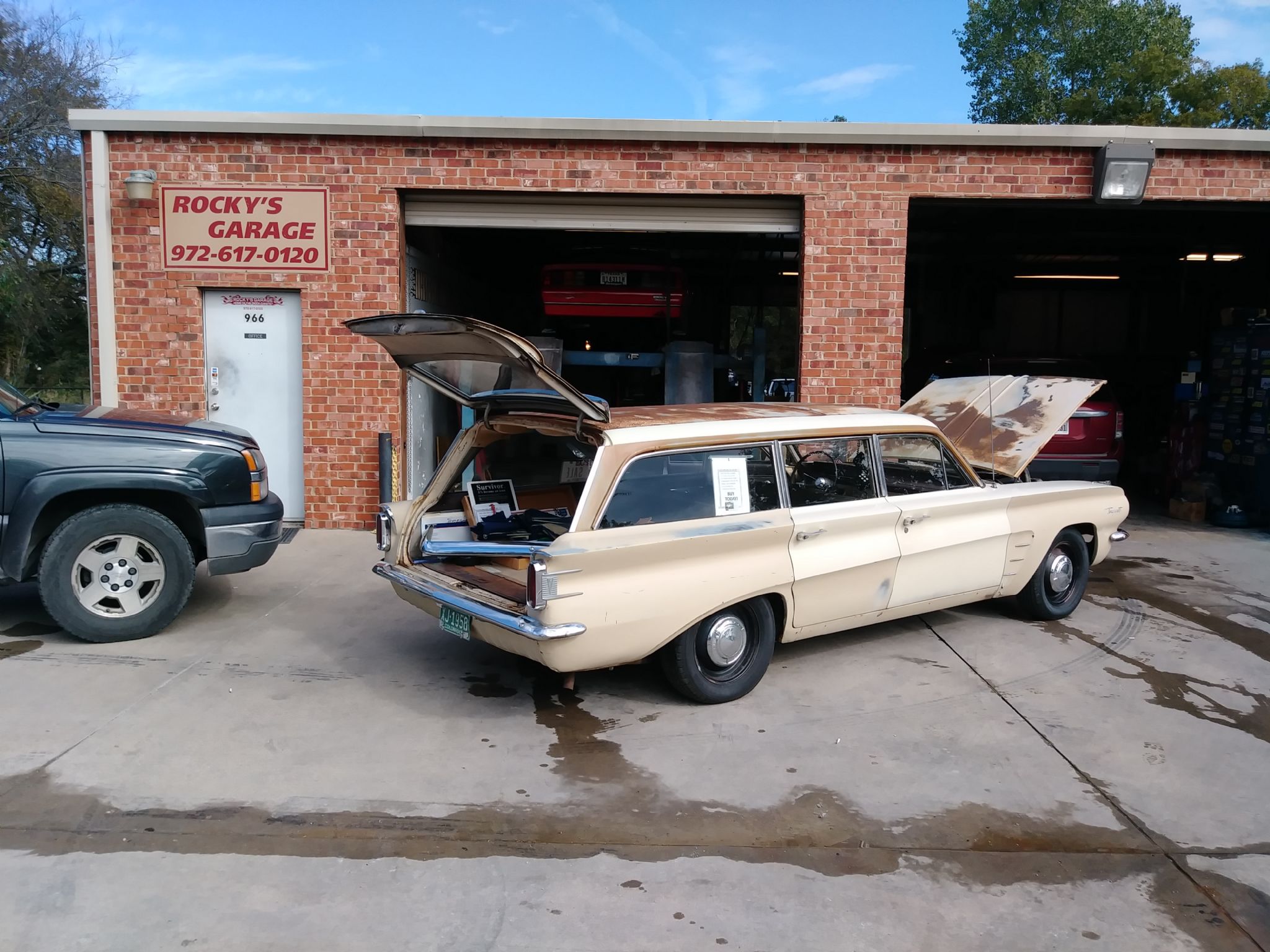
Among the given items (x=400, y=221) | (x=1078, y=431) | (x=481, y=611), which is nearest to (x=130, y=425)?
(x=481, y=611)

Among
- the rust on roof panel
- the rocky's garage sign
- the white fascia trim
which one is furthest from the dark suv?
the rocky's garage sign

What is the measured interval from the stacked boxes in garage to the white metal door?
10.3 metres

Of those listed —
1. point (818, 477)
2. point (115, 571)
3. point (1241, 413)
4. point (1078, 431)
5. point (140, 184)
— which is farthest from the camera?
point (1241, 413)

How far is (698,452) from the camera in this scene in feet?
16.2

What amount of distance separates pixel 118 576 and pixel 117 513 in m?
0.40

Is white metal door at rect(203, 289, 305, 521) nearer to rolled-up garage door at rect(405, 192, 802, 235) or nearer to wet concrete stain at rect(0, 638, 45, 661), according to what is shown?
rolled-up garage door at rect(405, 192, 802, 235)

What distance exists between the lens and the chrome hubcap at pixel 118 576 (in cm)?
582

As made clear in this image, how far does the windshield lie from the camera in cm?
584

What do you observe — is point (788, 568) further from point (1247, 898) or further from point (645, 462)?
point (1247, 898)

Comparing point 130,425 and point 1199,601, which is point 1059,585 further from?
point 130,425

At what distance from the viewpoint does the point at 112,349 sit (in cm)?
938

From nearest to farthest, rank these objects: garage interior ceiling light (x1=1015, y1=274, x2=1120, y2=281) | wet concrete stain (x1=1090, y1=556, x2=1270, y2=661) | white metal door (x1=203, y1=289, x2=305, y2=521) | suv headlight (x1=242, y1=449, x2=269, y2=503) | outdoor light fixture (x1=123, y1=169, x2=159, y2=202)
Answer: suv headlight (x1=242, y1=449, x2=269, y2=503)
wet concrete stain (x1=1090, y1=556, x2=1270, y2=661)
outdoor light fixture (x1=123, y1=169, x2=159, y2=202)
white metal door (x1=203, y1=289, x2=305, y2=521)
garage interior ceiling light (x1=1015, y1=274, x2=1120, y2=281)

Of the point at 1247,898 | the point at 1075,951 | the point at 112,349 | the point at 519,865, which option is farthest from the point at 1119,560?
the point at 112,349

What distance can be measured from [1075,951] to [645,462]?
8.79ft
